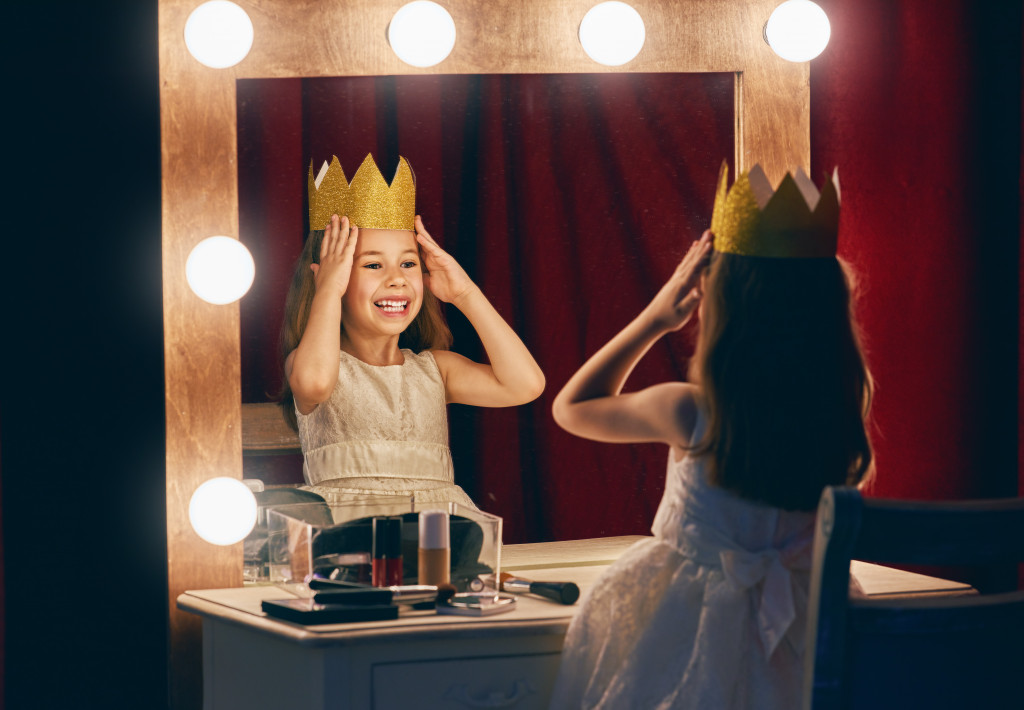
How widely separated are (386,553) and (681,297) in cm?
44

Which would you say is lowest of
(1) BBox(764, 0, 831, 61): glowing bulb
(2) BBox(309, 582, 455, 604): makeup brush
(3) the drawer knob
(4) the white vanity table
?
(3) the drawer knob

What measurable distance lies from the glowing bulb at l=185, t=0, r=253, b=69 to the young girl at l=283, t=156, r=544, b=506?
181 millimetres

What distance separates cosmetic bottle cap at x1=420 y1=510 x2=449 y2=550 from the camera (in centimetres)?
127

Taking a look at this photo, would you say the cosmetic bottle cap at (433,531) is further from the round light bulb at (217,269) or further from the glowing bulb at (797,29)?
the glowing bulb at (797,29)

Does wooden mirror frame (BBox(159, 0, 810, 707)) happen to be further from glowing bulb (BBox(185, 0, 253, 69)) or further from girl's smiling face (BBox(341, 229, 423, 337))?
girl's smiling face (BBox(341, 229, 423, 337))

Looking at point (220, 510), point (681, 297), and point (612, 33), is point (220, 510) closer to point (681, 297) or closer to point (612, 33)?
point (681, 297)

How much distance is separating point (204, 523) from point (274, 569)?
0.41 feet

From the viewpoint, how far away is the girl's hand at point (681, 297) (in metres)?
1.26

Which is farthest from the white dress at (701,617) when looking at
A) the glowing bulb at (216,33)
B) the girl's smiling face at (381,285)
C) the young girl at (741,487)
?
the glowing bulb at (216,33)

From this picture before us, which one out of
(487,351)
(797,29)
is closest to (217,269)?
(487,351)

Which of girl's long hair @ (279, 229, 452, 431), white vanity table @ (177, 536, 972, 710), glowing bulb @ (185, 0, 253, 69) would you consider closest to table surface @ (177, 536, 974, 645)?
white vanity table @ (177, 536, 972, 710)

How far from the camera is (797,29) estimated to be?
5.08ft

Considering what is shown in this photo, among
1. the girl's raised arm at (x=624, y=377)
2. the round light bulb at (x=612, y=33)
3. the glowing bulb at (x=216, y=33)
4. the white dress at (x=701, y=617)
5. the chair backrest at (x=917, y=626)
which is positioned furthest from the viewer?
the round light bulb at (x=612, y=33)

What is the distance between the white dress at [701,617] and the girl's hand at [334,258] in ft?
1.67
